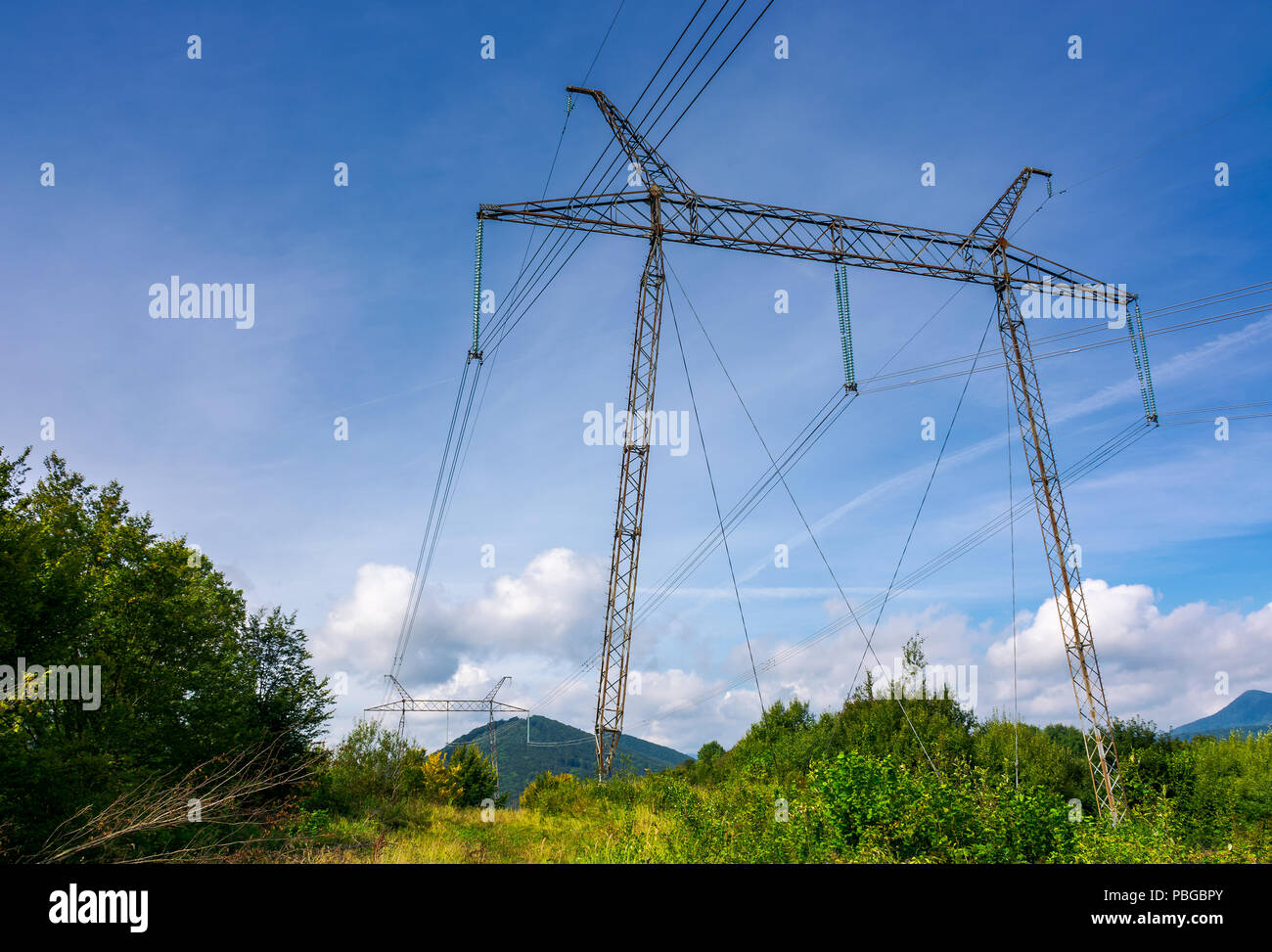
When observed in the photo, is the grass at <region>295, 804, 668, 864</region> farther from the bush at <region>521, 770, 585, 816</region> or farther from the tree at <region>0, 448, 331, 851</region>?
the tree at <region>0, 448, 331, 851</region>

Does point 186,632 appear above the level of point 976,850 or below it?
above

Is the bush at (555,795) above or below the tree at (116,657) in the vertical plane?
below

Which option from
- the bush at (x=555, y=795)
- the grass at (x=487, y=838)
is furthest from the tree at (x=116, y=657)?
the bush at (x=555, y=795)

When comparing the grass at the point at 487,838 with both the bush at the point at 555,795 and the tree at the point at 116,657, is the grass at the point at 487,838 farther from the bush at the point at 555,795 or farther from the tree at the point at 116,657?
the tree at the point at 116,657

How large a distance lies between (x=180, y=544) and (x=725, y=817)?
31.6 metres

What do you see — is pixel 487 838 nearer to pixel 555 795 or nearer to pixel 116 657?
pixel 555 795

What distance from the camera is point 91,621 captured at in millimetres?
25547

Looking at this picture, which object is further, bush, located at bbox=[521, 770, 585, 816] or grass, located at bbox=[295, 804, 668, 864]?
bush, located at bbox=[521, 770, 585, 816]

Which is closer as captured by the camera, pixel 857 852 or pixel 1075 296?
pixel 857 852

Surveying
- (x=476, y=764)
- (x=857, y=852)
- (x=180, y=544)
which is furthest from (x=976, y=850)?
(x=476, y=764)

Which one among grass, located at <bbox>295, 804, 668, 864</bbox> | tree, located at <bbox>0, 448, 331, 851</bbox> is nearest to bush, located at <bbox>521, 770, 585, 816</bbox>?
grass, located at <bbox>295, 804, 668, 864</bbox>
